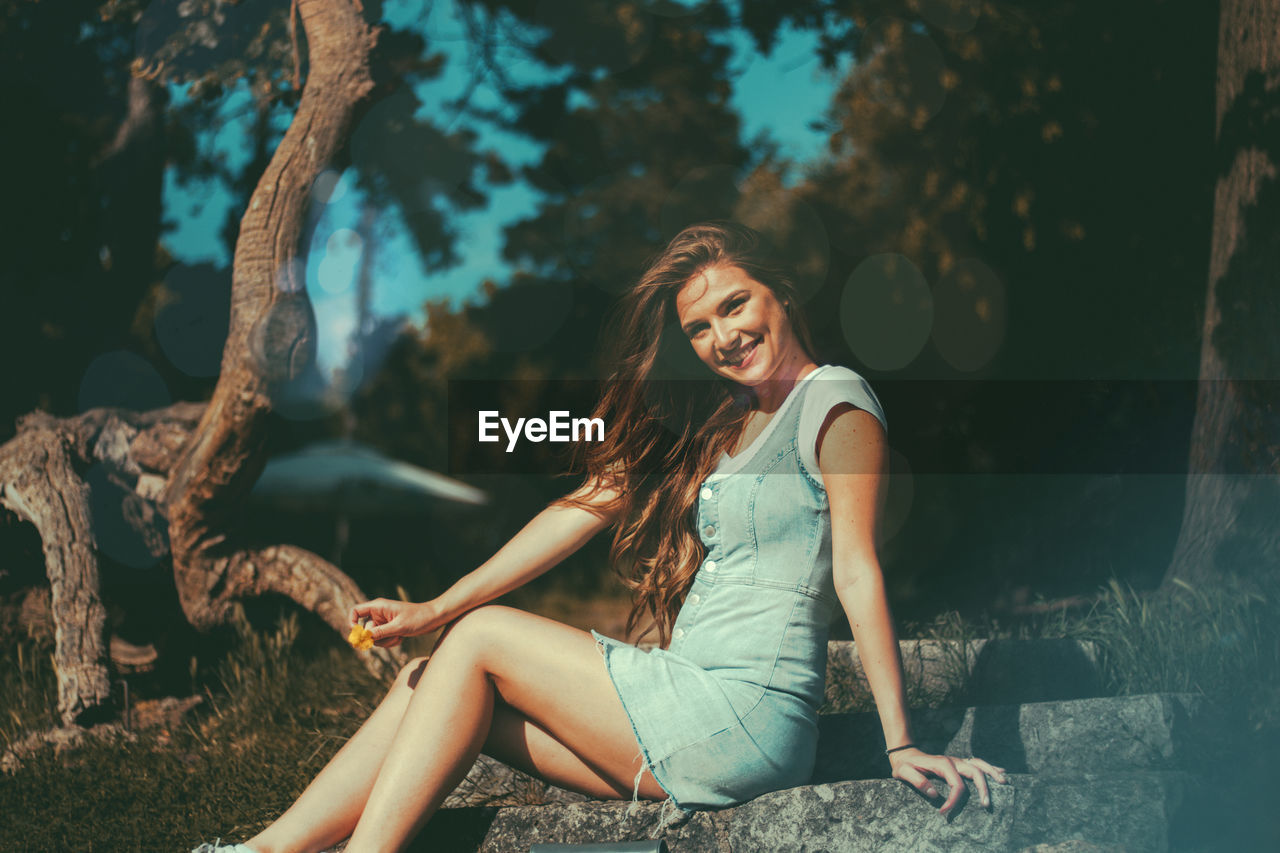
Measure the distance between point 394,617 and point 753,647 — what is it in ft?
2.85

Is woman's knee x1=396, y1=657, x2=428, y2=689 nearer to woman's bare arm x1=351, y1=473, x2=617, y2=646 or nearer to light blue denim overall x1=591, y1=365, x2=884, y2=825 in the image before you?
woman's bare arm x1=351, y1=473, x2=617, y2=646

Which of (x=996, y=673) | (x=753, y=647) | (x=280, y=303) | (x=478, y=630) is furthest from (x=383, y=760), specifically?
(x=280, y=303)

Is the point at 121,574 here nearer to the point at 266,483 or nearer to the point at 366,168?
the point at 366,168

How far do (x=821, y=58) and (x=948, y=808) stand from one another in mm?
4590

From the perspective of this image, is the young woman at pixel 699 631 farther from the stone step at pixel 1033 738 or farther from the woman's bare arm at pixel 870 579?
the stone step at pixel 1033 738

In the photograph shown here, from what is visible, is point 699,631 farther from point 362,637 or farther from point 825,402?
point 362,637

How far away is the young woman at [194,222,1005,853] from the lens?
209 cm

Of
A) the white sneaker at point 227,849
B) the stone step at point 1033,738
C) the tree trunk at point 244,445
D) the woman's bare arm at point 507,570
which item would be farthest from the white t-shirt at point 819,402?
the tree trunk at point 244,445

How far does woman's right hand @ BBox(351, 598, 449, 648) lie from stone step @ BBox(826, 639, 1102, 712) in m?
1.70

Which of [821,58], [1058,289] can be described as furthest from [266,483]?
[1058,289]

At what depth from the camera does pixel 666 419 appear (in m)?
2.56

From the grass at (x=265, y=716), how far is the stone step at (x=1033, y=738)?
34 centimetres

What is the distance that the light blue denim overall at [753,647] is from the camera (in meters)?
2.10

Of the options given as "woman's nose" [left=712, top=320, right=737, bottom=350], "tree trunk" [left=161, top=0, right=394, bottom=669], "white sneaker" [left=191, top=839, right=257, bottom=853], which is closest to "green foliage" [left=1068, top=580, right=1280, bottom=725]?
"woman's nose" [left=712, top=320, right=737, bottom=350]
